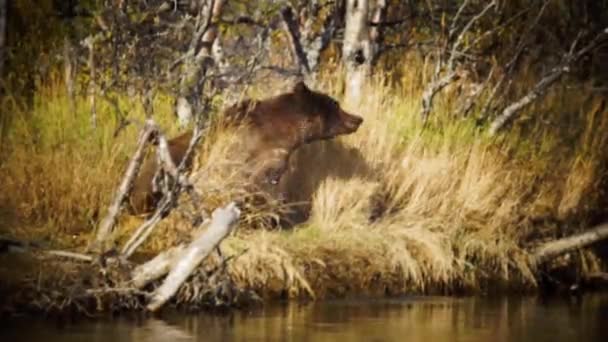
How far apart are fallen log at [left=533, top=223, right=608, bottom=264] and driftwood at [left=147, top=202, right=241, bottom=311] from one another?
437 centimetres

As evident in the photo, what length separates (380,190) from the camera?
49.8ft

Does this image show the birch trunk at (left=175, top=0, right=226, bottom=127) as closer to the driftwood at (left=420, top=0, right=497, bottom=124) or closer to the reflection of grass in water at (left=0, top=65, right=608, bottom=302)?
the reflection of grass in water at (left=0, top=65, right=608, bottom=302)

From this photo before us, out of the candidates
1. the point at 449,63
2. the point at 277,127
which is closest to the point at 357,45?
the point at 449,63

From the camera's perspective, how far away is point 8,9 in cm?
1486

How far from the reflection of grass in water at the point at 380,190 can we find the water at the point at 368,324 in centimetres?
38

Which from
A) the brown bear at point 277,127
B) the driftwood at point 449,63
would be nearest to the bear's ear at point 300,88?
the brown bear at point 277,127

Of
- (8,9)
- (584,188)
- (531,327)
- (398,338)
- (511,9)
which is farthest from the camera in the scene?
(511,9)

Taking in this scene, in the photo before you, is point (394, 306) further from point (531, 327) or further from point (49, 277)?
point (49, 277)

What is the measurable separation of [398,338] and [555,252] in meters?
4.10

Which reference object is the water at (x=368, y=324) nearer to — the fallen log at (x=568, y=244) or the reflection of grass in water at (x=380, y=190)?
the reflection of grass in water at (x=380, y=190)

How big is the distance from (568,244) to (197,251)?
478 cm

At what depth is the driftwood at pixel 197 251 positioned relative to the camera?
11.9m

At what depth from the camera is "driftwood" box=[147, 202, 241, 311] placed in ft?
39.0

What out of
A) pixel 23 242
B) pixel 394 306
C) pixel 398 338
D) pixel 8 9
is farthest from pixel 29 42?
pixel 398 338
